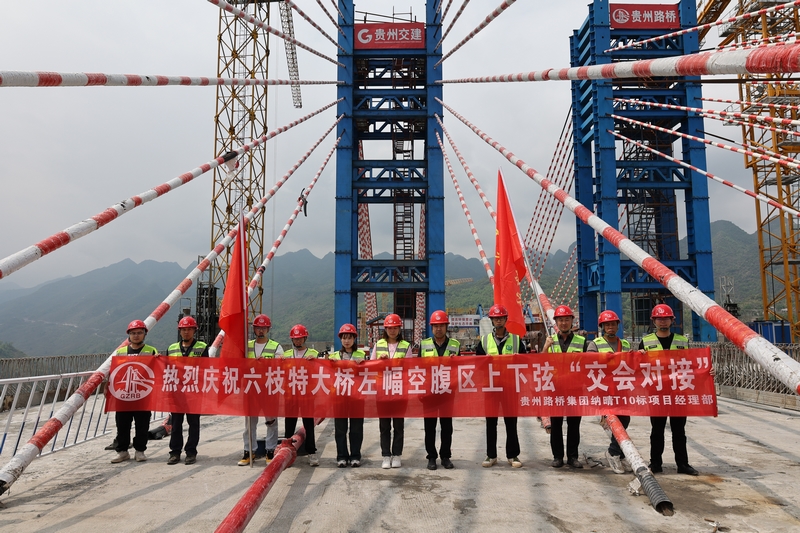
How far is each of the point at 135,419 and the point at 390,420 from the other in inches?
141

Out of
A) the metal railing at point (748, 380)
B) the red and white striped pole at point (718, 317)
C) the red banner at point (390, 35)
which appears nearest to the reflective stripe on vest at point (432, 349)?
the red and white striped pole at point (718, 317)

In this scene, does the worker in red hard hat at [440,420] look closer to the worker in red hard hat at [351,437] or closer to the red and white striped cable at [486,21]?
the worker in red hard hat at [351,437]

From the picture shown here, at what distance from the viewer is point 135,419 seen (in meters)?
7.07

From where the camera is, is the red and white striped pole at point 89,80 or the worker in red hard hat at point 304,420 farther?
the worker in red hard hat at point 304,420

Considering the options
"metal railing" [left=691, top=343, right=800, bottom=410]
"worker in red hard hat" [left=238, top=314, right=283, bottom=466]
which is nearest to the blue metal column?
"metal railing" [left=691, top=343, right=800, bottom=410]

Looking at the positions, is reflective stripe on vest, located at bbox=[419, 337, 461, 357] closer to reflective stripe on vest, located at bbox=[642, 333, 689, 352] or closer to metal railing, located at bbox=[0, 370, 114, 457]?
reflective stripe on vest, located at bbox=[642, 333, 689, 352]

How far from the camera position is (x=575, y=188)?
83.1 ft

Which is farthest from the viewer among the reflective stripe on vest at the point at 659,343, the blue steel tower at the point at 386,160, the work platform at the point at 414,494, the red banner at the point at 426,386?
the blue steel tower at the point at 386,160

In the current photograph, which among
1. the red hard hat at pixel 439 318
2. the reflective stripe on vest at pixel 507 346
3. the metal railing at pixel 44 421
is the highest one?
the red hard hat at pixel 439 318

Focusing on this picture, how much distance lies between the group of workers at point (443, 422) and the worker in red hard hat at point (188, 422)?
0.5 inches

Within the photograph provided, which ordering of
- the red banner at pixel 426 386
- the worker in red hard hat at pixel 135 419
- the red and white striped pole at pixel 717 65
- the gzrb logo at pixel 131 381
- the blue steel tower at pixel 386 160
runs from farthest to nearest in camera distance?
the blue steel tower at pixel 386 160
the worker in red hard hat at pixel 135 419
the gzrb logo at pixel 131 381
the red banner at pixel 426 386
the red and white striped pole at pixel 717 65

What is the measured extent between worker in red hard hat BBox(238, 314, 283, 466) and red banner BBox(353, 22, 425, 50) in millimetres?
16537

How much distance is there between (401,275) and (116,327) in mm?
188253

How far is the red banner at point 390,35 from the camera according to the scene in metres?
20.6
